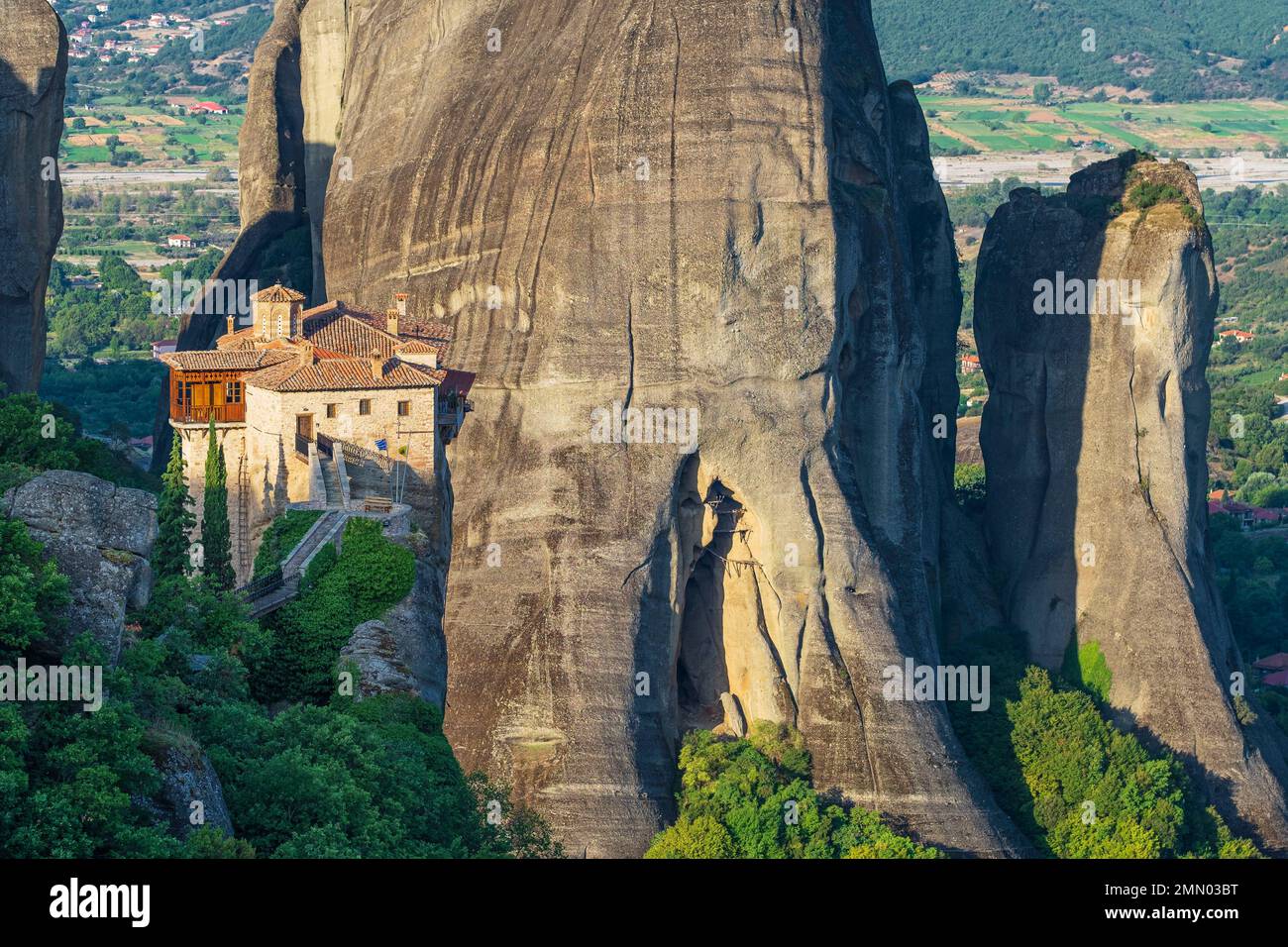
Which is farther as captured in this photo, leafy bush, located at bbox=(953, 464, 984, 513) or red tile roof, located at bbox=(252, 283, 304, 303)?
leafy bush, located at bbox=(953, 464, 984, 513)

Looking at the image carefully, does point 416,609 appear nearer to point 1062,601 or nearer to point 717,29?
point 717,29

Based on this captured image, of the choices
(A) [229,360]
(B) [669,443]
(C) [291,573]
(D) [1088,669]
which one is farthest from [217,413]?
(D) [1088,669]

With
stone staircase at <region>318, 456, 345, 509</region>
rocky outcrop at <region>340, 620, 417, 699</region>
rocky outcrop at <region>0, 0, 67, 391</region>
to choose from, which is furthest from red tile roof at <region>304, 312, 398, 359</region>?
rocky outcrop at <region>0, 0, 67, 391</region>

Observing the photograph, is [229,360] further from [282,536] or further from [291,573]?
[291,573]

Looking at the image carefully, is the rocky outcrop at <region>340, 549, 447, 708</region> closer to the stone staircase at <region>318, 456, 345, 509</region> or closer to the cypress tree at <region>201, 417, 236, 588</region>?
the stone staircase at <region>318, 456, 345, 509</region>

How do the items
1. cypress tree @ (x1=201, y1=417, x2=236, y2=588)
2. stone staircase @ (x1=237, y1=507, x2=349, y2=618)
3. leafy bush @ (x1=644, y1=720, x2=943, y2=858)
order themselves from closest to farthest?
1. stone staircase @ (x1=237, y1=507, x2=349, y2=618)
2. cypress tree @ (x1=201, y1=417, x2=236, y2=588)
3. leafy bush @ (x1=644, y1=720, x2=943, y2=858)

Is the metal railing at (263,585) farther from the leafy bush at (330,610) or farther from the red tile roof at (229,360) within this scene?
the red tile roof at (229,360)
